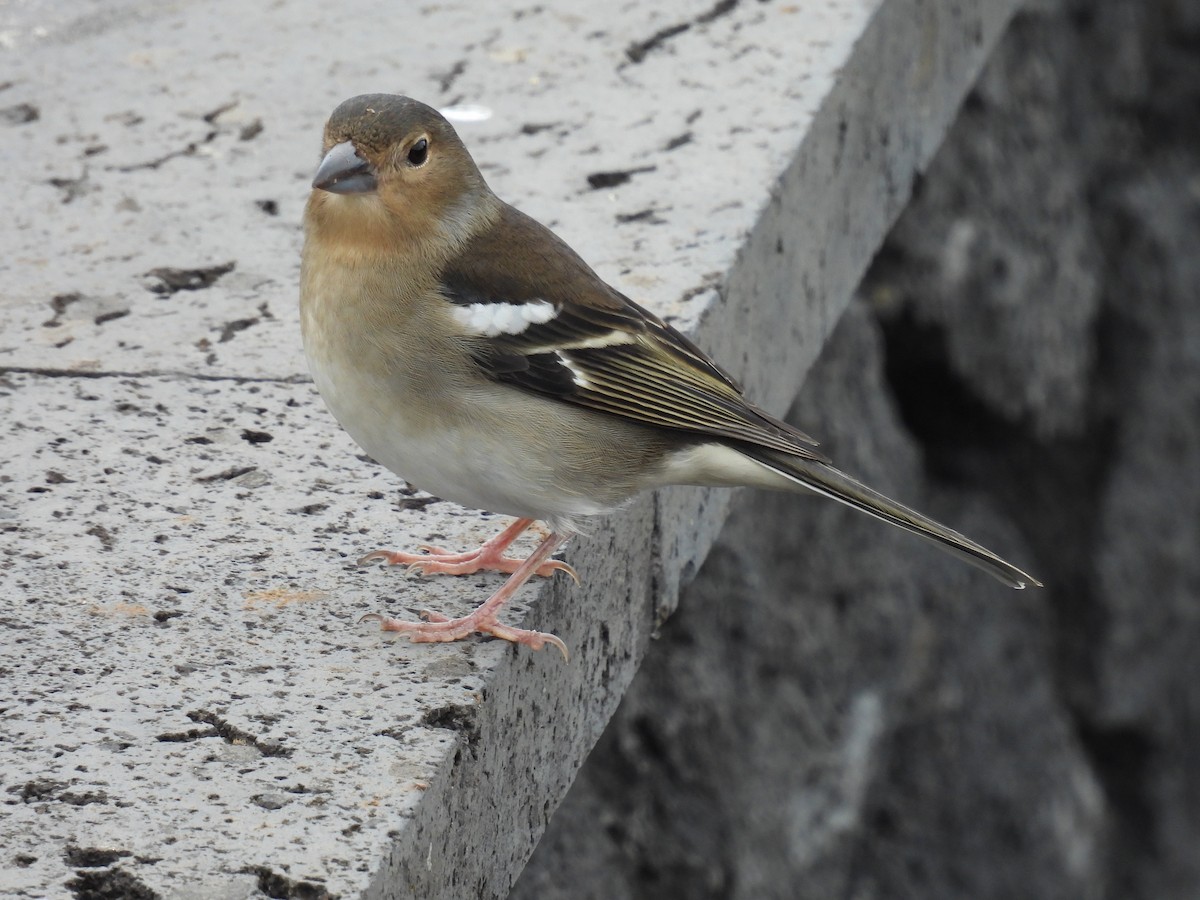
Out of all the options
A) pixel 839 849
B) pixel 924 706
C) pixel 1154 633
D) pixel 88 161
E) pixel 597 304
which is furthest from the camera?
pixel 1154 633

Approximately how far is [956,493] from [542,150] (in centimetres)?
248

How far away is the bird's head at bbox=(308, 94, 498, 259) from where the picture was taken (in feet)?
8.94

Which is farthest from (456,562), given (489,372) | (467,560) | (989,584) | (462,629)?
(989,584)

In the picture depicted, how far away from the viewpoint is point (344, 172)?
8.80 ft

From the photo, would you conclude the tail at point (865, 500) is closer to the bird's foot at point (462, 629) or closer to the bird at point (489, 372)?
the bird at point (489, 372)

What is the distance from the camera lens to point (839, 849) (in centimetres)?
495

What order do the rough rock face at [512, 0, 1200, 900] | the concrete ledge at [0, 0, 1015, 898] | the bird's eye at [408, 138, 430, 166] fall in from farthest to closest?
the rough rock face at [512, 0, 1200, 900] → the bird's eye at [408, 138, 430, 166] → the concrete ledge at [0, 0, 1015, 898]

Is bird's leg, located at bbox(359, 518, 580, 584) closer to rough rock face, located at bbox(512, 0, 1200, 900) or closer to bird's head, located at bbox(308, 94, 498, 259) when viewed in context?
bird's head, located at bbox(308, 94, 498, 259)

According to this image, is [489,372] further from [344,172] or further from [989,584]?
[989,584]

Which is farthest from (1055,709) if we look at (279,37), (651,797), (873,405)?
(279,37)

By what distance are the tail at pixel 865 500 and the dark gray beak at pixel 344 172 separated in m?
0.79

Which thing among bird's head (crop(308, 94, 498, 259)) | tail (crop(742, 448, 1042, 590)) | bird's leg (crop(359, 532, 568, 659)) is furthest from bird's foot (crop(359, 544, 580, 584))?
bird's head (crop(308, 94, 498, 259))

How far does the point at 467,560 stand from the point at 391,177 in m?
0.68

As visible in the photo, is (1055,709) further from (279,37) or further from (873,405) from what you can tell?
(279,37)
